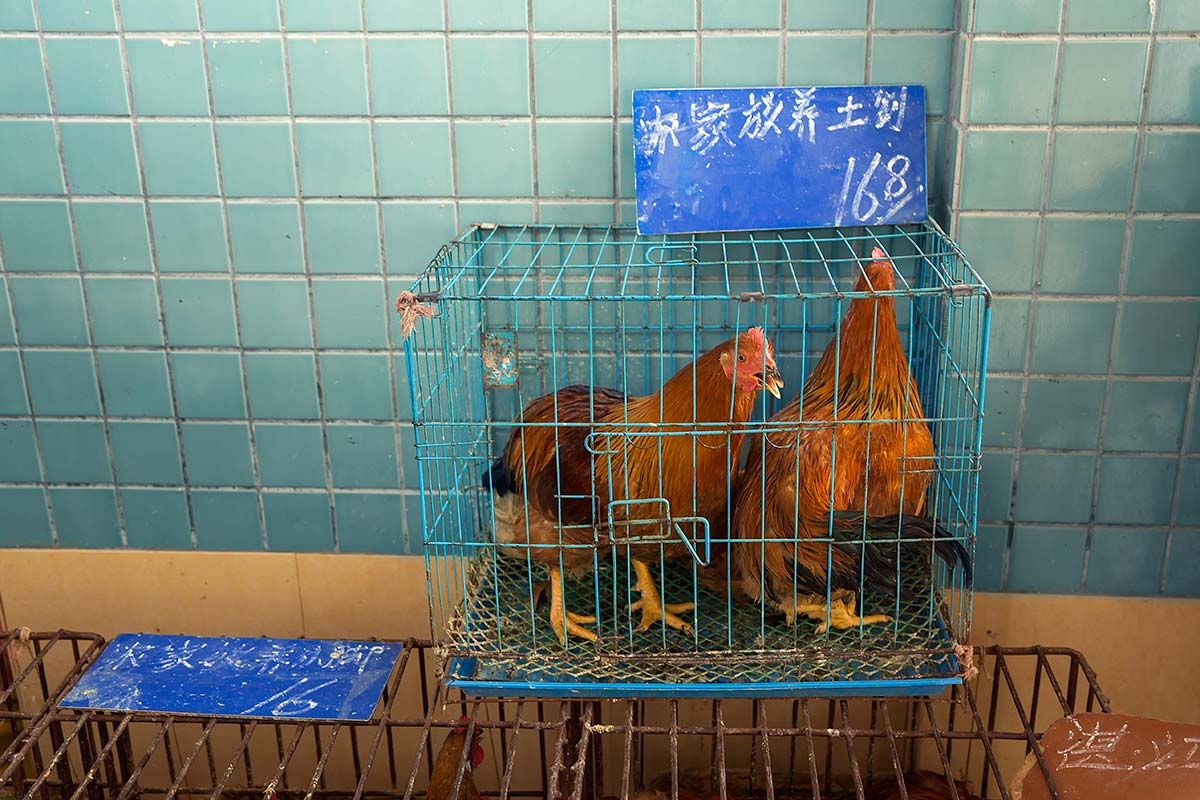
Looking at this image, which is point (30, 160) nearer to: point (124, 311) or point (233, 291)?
point (124, 311)

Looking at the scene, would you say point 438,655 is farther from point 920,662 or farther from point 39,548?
point 39,548

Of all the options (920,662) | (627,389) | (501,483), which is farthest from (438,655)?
(920,662)

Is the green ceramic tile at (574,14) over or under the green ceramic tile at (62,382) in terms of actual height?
over

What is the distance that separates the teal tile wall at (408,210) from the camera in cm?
199

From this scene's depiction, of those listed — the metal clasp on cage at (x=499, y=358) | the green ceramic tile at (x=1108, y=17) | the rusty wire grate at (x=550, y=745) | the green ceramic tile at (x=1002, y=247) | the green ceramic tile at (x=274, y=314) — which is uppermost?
the green ceramic tile at (x=1108, y=17)

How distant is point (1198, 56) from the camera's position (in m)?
1.91

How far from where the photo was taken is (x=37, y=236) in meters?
2.26

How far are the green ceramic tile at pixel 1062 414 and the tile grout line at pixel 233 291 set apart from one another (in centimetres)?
169

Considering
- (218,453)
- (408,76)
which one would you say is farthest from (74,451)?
(408,76)

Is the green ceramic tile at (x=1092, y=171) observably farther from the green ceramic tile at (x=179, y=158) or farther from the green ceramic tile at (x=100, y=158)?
the green ceramic tile at (x=100, y=158)

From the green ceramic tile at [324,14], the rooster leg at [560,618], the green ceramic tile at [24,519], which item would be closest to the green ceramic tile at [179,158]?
the green ceramic tile at [324,14]

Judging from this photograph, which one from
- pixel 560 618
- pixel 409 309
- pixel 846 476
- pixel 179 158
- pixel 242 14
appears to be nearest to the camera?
pixel 409 309

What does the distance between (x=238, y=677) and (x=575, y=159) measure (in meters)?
1.27

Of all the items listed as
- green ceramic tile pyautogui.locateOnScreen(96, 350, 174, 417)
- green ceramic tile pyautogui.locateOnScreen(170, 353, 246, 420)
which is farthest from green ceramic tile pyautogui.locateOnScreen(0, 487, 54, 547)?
green ceramic tile pyautogui.locateOnScreen(170, 353, 246, 420)
